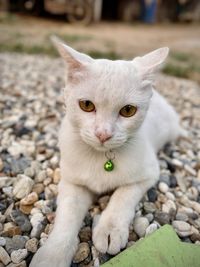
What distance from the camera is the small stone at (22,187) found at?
1749 mm

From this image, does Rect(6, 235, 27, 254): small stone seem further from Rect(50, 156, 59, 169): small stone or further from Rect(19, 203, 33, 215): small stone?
Rect(50, 156, 59, 169): small stone

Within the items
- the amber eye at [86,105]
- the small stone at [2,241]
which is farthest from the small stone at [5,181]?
the amber eye at [86,105]

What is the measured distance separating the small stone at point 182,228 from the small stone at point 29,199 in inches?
28.2

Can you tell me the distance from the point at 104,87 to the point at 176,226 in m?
0.79

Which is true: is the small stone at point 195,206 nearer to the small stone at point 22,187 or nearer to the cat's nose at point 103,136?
the cat's nose at point 103,136

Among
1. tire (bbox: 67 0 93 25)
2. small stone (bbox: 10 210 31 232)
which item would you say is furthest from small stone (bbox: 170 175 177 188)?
tire (bbox: 67 0 93 25)

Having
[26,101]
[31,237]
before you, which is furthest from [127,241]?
[26,101]

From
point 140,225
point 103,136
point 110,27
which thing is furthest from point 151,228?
point 110,27

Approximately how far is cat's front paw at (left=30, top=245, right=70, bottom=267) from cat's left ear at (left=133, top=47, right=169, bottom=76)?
2.81 feet

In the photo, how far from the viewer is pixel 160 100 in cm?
243

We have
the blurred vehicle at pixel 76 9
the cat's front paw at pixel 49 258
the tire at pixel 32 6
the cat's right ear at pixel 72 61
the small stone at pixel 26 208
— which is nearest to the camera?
the cat's front paw at pixel 49 258

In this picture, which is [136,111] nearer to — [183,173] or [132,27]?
[183,173]

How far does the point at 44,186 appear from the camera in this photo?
6.13 feet

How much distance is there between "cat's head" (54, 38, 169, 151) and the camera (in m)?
1.41
